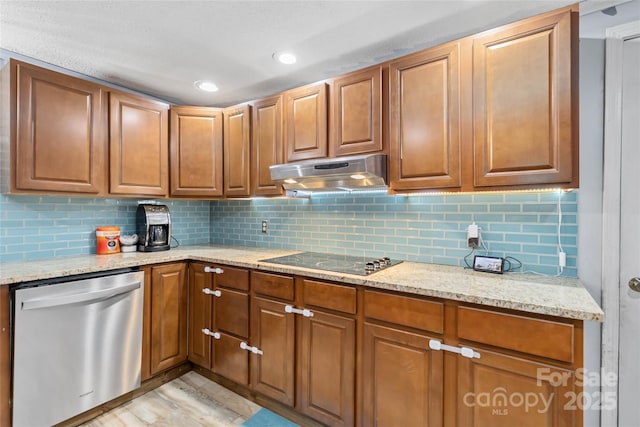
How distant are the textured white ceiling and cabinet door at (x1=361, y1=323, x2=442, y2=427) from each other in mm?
1721

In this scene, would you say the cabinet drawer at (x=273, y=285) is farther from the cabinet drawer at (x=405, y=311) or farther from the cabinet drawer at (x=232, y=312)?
the cabinet drawer at (x=405, y=311)

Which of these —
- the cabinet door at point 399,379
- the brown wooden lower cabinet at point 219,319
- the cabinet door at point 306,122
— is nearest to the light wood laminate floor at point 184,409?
the brown wooden lower cabinet at point 219,319

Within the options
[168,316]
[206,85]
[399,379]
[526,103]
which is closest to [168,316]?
[168,316]

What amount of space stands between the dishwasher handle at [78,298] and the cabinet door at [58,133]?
752 mm

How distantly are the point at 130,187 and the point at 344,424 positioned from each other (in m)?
2.30

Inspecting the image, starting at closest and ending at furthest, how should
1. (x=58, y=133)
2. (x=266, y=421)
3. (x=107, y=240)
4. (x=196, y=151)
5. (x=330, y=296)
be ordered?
(x=330, y=296)
(x=266, y=421)
(x=58, y=133)
(x=107, y=240)
(x=196, y=151)

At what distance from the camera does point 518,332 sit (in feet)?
4.12

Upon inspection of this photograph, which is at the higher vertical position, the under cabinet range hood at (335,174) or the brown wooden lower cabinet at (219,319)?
the under cabinet range hood at (335,174)

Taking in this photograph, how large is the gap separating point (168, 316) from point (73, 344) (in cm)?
61

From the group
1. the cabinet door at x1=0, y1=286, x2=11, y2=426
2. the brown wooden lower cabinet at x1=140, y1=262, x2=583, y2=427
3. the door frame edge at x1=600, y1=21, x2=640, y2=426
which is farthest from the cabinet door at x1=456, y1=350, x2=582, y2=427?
the cabinet door at x1=0, y1=286, x2=11, y2=426

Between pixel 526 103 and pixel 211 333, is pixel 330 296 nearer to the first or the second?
pixel 211 333

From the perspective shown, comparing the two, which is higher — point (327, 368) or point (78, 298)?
point (78, 298)

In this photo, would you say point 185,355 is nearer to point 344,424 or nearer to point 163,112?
point 344,424

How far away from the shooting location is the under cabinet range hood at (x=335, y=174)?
6.13 ft
